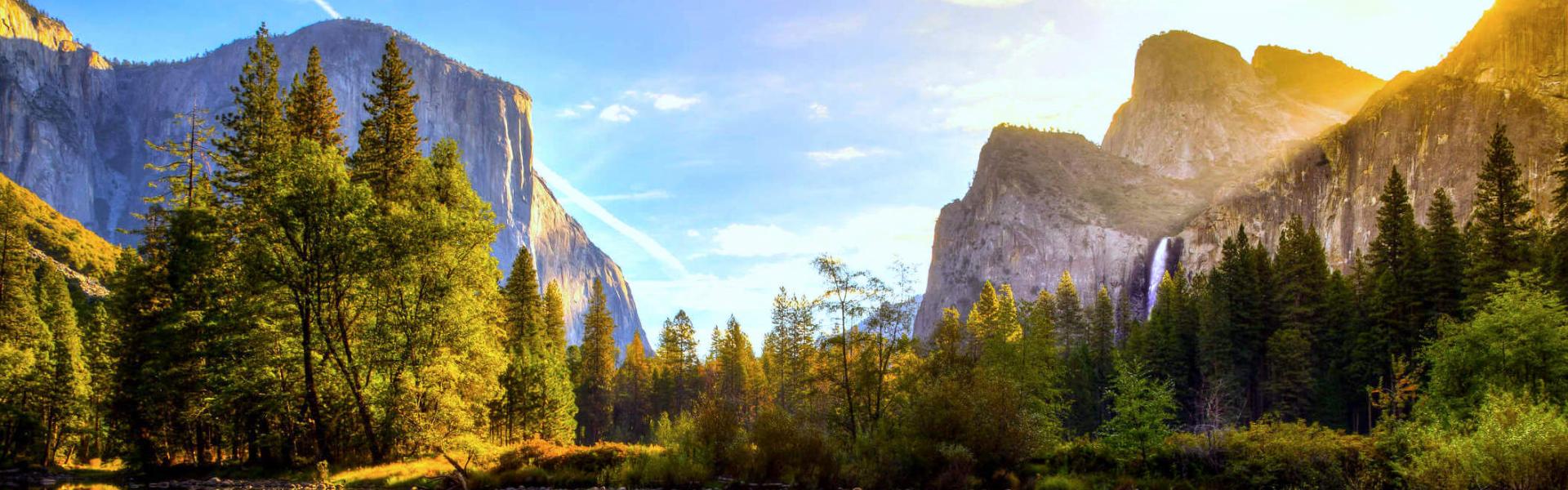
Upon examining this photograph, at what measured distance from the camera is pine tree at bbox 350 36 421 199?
112ft

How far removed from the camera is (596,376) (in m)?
77.9

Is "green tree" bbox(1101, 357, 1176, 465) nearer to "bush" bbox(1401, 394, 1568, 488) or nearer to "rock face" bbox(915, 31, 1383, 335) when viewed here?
"bush" bbox(1401, 394, 1568, 488)

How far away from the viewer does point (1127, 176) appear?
177875 mm

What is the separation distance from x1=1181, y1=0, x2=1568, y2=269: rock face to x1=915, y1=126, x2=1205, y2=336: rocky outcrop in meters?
46.5

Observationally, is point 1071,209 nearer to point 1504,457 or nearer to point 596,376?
point 596,376

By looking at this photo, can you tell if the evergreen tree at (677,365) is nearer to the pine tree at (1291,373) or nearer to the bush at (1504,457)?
the pine tree at (1291,373)

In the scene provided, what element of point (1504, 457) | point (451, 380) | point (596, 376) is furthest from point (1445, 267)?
point (596, 376)

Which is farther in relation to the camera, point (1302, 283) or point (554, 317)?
point (554, 317)

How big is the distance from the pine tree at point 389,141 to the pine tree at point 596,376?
4267 centimetres

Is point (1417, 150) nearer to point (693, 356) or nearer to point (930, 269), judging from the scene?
point (693, 356)

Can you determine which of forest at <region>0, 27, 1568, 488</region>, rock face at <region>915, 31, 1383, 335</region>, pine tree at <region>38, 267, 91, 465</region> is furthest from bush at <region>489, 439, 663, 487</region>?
rock face at <region>915, 31, 1383, 335</region>

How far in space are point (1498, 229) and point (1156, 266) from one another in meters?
101

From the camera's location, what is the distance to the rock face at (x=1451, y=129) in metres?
63.4

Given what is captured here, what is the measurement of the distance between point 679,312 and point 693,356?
4.93 m
